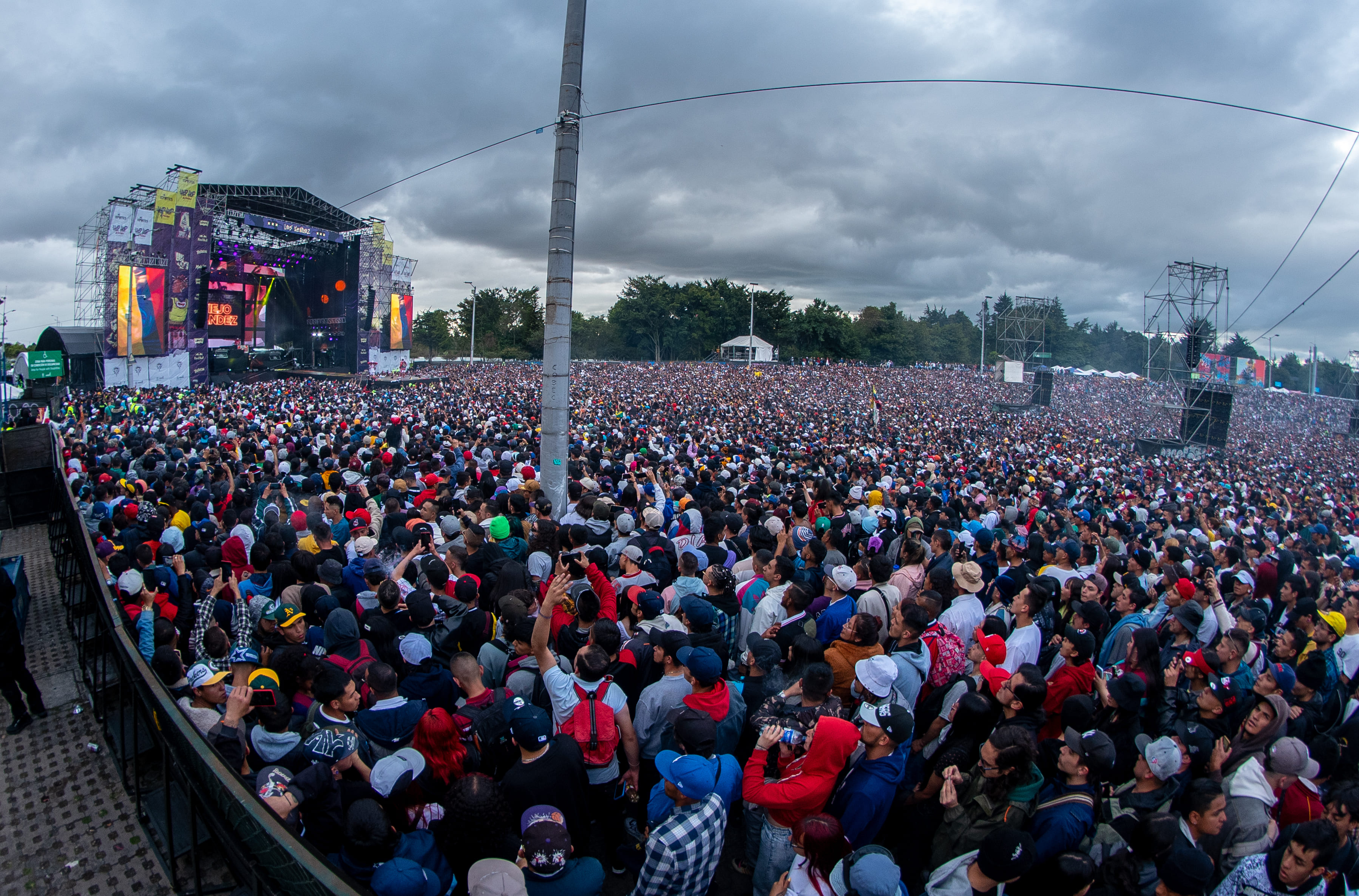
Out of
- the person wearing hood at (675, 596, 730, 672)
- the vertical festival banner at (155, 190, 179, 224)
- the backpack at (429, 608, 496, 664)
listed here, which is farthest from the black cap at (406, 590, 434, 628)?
the vertical festival banner at (155, 190, 179, 224)

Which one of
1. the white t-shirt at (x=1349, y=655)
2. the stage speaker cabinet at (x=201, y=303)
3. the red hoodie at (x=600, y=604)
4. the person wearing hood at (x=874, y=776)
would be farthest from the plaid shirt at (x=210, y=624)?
the stage speaker cabinet at (x=201, y=303)

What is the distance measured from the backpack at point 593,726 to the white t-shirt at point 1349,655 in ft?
16.3

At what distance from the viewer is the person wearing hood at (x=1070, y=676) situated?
3.35 metres

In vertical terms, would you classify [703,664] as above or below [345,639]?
above

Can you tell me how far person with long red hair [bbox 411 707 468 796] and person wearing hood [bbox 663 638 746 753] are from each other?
1.01 meters

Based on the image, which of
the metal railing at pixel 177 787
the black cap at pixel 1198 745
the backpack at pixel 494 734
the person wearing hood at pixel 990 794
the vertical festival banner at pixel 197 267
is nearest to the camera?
the metal railing at pixel 177 787

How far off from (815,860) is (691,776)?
555mm

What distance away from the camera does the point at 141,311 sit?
25594mm

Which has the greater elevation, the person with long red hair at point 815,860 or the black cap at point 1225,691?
the black cap at point 1225,691

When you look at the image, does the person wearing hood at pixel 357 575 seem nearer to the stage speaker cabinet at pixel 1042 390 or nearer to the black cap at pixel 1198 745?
the black cap at pixel 1198 745

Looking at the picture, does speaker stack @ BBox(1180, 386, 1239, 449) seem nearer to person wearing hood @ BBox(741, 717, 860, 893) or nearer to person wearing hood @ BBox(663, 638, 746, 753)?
person wearing hood @ BBox(663, 638, 746, 753)

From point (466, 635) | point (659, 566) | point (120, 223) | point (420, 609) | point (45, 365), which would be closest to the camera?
point (420, 609)

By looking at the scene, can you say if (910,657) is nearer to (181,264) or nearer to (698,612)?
(698,612)

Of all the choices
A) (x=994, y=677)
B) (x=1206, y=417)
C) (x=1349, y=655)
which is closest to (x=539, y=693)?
(x=994, y=677)
